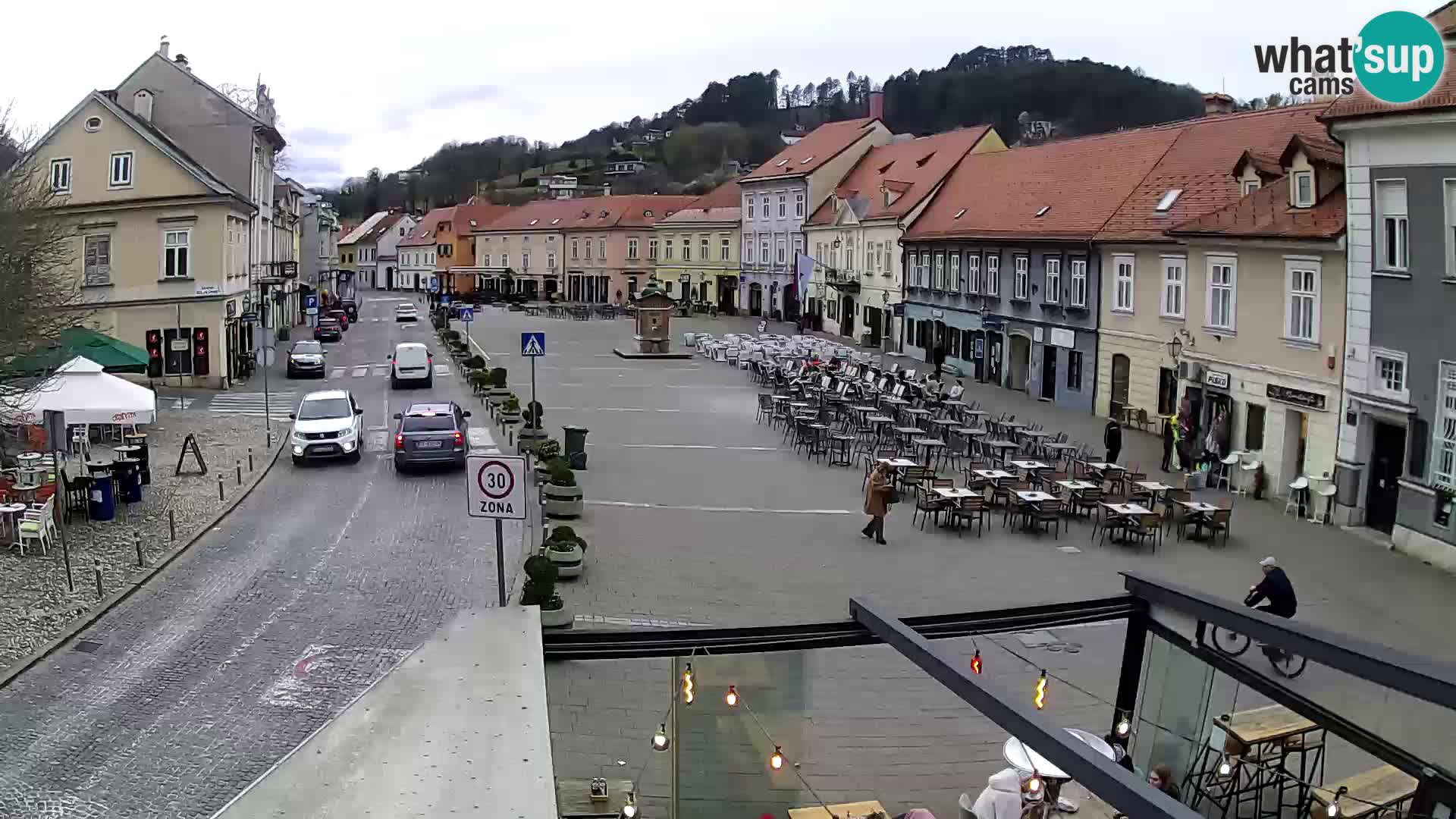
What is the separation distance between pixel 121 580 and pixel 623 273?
84.0m

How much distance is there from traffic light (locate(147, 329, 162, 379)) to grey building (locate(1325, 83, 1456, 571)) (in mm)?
34012

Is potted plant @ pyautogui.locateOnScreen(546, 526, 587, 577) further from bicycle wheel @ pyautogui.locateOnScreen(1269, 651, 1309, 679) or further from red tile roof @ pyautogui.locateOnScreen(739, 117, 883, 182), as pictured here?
red tile roof @ pyautogui.locateOnScreen(739, 117, 883, 182)

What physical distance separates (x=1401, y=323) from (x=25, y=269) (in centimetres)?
2226

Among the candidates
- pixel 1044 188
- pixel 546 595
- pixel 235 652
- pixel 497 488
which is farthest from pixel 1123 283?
pixel 235 652

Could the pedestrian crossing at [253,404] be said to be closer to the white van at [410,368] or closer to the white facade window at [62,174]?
the white van at [410,368]

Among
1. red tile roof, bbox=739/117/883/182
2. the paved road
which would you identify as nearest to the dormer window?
the paved road

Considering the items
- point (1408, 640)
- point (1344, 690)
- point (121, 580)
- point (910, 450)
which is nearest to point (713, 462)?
point (910, 450)

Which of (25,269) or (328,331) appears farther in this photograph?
(328,331)

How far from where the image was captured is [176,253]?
1559 inches

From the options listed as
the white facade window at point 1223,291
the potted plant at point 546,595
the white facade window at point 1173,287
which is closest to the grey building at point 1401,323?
the white facade window at point 1223,291

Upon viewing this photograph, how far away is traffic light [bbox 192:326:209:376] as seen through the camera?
132 feet

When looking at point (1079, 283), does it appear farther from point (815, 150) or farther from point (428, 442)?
point (815, 150)

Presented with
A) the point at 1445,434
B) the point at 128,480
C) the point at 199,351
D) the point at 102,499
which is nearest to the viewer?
the point at 1445,434

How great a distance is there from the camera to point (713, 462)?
27406 mm
